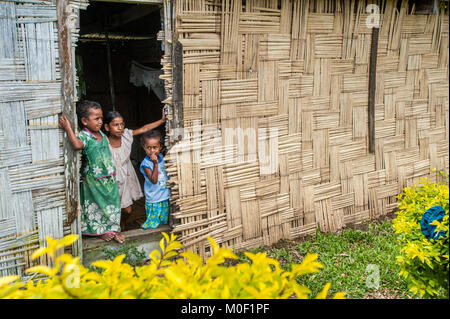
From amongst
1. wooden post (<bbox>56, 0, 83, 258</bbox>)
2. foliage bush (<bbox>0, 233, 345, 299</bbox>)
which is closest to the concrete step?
wooden post (<bbox>56, 0, 83, 258</bbox>)

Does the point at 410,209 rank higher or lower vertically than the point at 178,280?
lower

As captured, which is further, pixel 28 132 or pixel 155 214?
pixel 155 214

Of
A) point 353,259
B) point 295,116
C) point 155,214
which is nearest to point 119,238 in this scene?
point 155,214

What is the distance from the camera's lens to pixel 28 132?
352 cm

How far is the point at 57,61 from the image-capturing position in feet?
11.7

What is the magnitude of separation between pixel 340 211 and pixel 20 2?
13.6ft

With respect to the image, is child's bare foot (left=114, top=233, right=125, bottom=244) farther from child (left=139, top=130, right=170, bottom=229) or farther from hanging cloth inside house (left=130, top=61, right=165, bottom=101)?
hanging cloth inside house (left=130, top=61, right=165, bottom=101)

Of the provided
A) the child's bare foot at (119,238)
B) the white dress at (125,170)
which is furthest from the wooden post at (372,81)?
the child's bare foot at (119,238)

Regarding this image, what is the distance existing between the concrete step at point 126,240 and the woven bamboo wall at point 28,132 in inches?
18.8

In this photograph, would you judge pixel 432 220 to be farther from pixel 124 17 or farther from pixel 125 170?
pixel 124 17

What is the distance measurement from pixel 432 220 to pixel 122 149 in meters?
3.30
